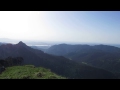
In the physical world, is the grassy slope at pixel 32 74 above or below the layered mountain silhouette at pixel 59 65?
above

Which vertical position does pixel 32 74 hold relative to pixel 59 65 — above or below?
above

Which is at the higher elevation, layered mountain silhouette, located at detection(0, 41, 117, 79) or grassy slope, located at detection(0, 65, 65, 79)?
grassy slope, located at detection(0, 65, 65, 79)

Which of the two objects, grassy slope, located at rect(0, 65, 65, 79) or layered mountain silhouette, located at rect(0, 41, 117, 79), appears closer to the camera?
grassy slope, located at rect(0, 65, 65, 79)

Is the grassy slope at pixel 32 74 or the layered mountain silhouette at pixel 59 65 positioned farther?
the layered mountain silhouette at pixel 59 65

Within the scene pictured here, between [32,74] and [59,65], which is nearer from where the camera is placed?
[32,74]
